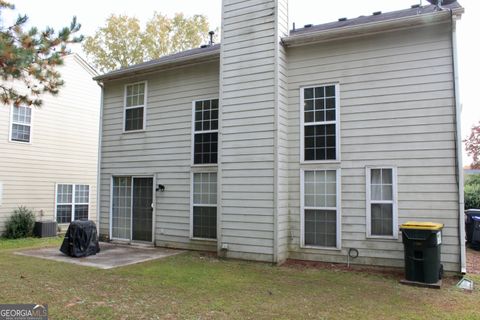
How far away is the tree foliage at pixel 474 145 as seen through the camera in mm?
23714

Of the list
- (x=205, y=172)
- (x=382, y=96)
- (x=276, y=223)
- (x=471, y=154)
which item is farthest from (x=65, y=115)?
(x=471, y=154)

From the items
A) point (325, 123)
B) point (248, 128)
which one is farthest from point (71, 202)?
point (325, 123)

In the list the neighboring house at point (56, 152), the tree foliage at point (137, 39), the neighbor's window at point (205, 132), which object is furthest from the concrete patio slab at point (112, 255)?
the tree foliage at point (137, 39)

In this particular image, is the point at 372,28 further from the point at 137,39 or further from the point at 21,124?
the point at 137,39

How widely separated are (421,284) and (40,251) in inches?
326

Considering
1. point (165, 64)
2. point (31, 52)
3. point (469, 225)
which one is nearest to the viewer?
point (31, 52)

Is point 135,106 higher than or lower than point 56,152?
higher

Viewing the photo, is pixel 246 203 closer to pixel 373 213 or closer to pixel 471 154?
pixel 373 213

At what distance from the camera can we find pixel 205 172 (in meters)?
8.91

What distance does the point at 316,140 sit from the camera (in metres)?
7.62

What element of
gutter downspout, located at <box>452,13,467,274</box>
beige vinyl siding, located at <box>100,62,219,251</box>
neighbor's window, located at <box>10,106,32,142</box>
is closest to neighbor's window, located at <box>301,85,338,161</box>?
gutter downspout, located at <box>452,13,467,274</box>

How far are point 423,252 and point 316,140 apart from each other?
289 centimetres

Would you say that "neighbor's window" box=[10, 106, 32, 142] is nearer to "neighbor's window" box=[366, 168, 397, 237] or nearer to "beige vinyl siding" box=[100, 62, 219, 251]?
"beige vinyl siding" box=[100, 62, 219, 251]

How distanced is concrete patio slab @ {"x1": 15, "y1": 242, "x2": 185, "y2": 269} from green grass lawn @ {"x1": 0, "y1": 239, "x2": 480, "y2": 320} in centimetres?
43
